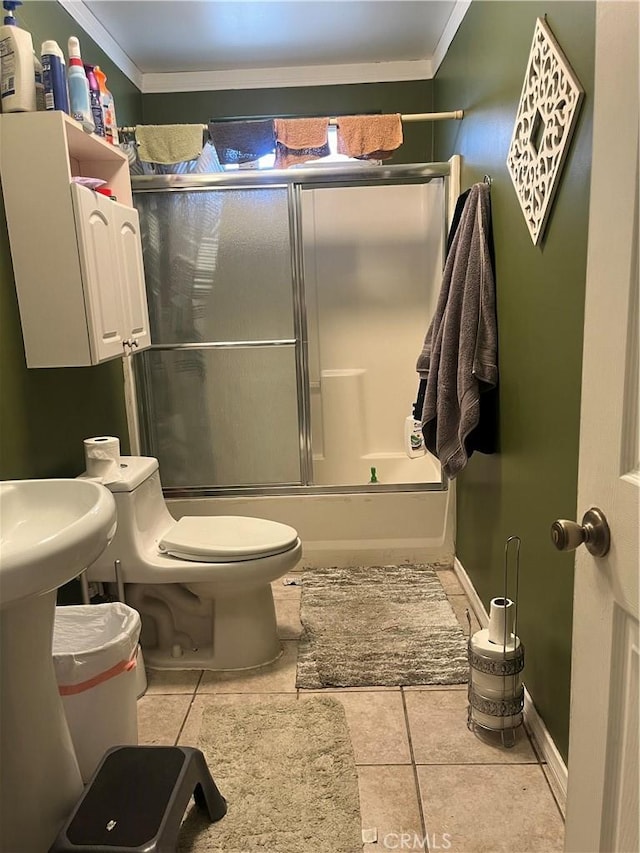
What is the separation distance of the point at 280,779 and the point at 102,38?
2.92 metres

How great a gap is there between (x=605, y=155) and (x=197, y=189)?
2.36 metres

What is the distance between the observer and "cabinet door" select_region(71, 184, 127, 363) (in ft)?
6.48

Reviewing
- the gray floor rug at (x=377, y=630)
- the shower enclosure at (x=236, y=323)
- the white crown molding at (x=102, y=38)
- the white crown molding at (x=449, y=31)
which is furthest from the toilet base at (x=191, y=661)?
the white crown molding at (x=449, y=31)

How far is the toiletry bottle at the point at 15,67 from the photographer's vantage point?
178 cm

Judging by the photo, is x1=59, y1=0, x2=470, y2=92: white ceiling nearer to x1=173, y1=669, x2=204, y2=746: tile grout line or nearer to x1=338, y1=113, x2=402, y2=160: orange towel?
x1=338, y1=113, x2=402, y2=160: orange towel

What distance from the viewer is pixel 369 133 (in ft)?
9.00

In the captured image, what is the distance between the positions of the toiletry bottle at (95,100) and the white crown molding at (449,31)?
139cm

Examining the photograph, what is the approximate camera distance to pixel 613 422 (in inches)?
33.3

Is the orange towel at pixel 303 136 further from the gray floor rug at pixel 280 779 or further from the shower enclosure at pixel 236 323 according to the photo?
the gray floor rug at pixel 280 779

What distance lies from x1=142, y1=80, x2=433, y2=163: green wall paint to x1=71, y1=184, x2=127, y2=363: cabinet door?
1.31 meters

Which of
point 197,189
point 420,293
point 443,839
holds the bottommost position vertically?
point 443,839

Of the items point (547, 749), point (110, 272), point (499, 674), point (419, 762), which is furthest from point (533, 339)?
point (110, 272)

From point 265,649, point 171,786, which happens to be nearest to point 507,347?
point 265,649

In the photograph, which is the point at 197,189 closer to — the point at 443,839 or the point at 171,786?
the point at 171,786
